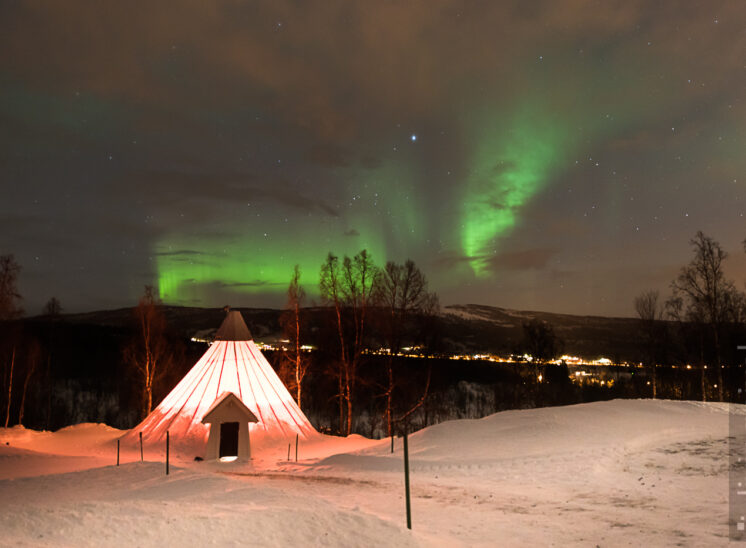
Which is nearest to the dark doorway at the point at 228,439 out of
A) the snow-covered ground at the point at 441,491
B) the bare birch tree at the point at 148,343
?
the snow-covered ground at the point at 441,491

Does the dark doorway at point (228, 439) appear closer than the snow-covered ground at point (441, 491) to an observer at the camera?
No

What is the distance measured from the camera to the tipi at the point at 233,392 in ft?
60.8

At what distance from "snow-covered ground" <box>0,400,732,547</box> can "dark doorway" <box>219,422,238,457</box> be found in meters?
1.05

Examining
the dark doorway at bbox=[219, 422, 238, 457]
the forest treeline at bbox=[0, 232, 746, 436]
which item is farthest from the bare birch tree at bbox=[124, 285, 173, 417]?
the dark doorway at bbox=[219, 422, 238, 457]

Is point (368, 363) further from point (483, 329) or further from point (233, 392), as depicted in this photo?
point (483, 329)

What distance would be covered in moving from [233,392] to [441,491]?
11.1 metres

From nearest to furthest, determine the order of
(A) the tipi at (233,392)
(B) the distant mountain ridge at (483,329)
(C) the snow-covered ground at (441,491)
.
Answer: (C) the snow-covered ground at (441,491) → (A) the tipi at (233,392) → (B) the distant mountain ridge at (483,329)

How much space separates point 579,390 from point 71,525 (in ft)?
154

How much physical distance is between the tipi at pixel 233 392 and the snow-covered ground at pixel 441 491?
39.7 inches

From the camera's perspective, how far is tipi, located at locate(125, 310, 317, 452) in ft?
60.8

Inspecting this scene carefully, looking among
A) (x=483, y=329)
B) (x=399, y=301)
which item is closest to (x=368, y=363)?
(x=399, y=301)

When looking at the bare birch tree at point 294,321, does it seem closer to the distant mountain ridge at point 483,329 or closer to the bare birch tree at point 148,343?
the bare birch tree at point 148,343

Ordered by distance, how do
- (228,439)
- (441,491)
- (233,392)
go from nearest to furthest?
(441,491), (228,439), (233,392)

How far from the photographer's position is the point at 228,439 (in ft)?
57.3
